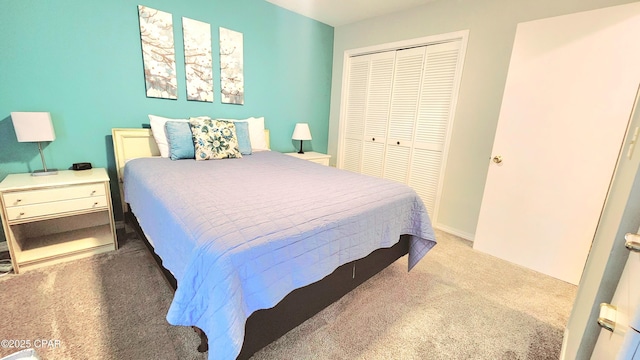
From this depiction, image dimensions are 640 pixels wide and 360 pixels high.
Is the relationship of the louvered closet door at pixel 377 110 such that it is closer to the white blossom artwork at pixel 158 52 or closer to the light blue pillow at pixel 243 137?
the light blue pillow at pixel 243 137

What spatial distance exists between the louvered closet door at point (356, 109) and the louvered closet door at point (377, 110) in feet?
0.28

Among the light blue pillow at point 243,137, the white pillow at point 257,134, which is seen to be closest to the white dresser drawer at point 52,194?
the light blue pillow at point 243,137

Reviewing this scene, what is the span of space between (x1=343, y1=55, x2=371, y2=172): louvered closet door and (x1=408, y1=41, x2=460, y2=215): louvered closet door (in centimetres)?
84

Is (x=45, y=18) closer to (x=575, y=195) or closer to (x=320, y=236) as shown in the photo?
(x=320, y=236)

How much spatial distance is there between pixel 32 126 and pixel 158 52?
1.17 meters

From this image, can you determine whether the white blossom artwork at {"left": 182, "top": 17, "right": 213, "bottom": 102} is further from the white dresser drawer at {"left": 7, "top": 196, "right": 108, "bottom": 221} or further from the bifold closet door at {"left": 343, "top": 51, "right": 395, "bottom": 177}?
the bifold closet door at {"left": 343, "top": 51, "right": 395, "bottom": 177}

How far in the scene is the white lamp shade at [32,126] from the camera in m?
1.80

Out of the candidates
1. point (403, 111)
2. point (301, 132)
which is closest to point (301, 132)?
point (301, 132)

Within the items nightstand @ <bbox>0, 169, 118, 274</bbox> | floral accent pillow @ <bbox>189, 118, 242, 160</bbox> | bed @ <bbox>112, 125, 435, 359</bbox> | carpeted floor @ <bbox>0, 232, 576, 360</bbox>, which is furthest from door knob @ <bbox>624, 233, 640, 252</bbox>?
nightstand @ <bbox>0, 169, 118, 274</bbox>

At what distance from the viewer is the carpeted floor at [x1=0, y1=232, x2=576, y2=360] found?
4.37 ft

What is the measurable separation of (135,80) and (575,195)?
388 cm

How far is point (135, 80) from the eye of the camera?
2.44 meters

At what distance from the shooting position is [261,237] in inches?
41.7

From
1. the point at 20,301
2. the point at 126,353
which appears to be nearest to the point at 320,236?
the point at 126,353
